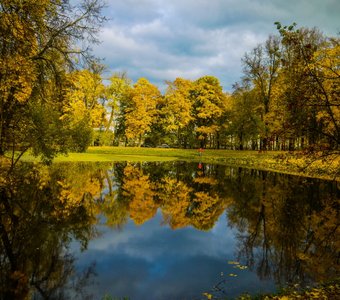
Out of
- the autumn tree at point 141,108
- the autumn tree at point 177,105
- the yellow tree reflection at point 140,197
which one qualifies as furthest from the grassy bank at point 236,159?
the autumn tree at point 177,105

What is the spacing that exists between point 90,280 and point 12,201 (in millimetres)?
9131

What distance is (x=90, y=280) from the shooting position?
8.66 meters

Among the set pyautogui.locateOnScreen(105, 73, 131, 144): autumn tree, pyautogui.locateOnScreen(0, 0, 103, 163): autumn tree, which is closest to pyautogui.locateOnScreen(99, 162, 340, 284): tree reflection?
pyautogui.locateOnScreen(0, 0, 103, 163): autumn tree

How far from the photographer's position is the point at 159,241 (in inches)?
487

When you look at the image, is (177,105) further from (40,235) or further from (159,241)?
(40,235)

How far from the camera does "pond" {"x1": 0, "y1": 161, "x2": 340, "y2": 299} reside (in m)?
8.51

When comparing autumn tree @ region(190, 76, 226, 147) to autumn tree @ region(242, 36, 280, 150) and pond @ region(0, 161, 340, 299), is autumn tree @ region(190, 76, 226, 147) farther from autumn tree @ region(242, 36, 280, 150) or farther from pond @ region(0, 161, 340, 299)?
pond @ region(0, 161, 340, 299)

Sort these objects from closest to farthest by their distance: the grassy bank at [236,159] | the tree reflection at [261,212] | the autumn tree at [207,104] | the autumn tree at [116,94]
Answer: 1. the tree reflection at [261,212]
2. the grassy bank at [236,159]
3. the autumn tree at [207,104]
4. the autumn tree at [116,94]

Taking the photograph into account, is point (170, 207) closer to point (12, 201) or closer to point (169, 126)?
point (12, 201)

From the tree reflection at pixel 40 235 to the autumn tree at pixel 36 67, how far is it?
276cm

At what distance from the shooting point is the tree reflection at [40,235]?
802 cm

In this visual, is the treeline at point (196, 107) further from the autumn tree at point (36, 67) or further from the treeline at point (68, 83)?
the autumn tree at point (36, 67)

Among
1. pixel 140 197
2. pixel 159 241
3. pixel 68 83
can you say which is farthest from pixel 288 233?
pixel 68 83

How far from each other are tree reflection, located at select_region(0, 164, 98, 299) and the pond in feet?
0.10
